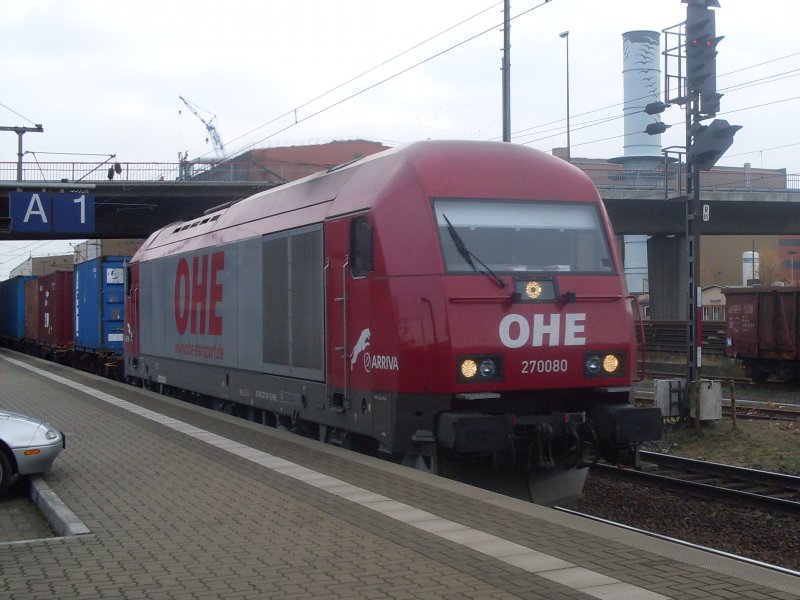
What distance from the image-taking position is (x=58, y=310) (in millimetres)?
35031

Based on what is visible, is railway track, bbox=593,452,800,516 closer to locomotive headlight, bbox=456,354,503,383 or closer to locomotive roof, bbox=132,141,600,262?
locomotive headlight, bbox=456,354,503,383

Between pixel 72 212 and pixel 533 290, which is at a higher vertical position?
pixel 72 212

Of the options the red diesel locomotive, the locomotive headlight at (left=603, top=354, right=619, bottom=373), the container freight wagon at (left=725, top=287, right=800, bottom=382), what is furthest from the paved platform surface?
the container freight wagon at (left=725, top=287, right=800, bottom=382)

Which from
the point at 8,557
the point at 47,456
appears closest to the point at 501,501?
the point at 8,557

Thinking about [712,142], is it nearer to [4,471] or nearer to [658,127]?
[658,127]

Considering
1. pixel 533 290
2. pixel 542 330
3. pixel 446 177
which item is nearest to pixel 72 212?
pixel 446 177

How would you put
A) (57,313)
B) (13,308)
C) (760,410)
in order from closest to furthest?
(760,410), (57,313), (13,308)

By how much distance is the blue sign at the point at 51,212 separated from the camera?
24.5 metres

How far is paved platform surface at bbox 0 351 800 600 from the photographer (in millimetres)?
5379

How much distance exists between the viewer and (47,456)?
9.12 metres

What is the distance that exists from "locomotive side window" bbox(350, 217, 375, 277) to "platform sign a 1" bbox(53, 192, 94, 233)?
17.5 m

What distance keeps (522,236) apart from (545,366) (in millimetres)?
1264

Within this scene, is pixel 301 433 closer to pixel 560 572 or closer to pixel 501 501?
pixel 501 501

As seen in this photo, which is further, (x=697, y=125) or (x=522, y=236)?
(x=697, y=125)
